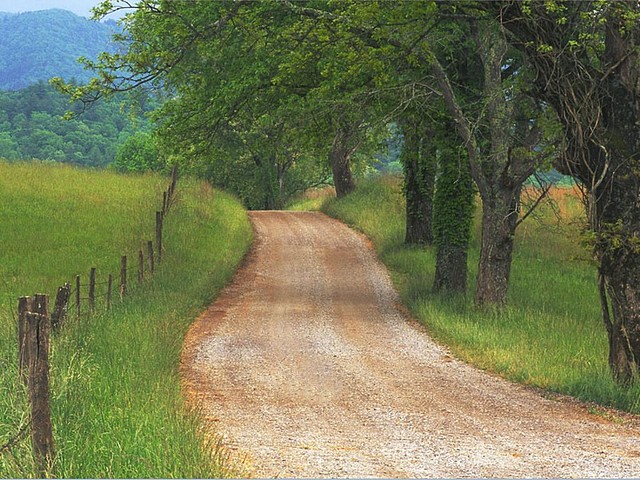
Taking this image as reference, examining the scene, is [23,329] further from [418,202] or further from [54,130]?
[54,130]

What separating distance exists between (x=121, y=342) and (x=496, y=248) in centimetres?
902

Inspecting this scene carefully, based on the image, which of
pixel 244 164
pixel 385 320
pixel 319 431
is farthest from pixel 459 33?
pixel 244 164

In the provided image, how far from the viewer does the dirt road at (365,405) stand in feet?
27.3

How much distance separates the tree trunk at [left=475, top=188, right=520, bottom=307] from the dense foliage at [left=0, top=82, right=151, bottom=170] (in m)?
52.4

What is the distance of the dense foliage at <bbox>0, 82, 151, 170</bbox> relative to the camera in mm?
75312

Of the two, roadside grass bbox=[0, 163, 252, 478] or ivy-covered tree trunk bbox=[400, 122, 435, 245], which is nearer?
roadside grass bbox=[0, 163, 252, 478]

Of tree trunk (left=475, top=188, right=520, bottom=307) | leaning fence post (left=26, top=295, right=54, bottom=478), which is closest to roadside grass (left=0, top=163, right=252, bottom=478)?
leaning fence post (left=26, top=295, right=54, bottom=478)

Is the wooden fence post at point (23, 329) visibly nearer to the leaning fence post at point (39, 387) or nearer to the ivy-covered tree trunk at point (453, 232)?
the leaning fence post at point (39, 387)

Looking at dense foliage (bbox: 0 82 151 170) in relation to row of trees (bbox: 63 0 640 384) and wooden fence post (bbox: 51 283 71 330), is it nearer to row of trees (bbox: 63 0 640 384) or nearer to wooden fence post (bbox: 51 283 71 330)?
row of trees (bbox: 63 0 640 384)

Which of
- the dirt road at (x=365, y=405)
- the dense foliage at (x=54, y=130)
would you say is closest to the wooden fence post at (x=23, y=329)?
the dirt road at (x=365, y=405)

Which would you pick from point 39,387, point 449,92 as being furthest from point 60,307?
point 449,92

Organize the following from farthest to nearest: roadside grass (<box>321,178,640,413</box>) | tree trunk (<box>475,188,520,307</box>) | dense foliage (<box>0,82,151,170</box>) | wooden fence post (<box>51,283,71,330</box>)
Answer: dense foliage (<box>0,82,151,170</box>)
tree trunk (<box>475,188,520,307</box>)
roadside grass (<box>321,178,640,413</box>)
wooden fence post (<box>51,283,71,330</box>)

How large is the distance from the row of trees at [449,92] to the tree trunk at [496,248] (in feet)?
0.09

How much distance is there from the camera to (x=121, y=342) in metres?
12.4
